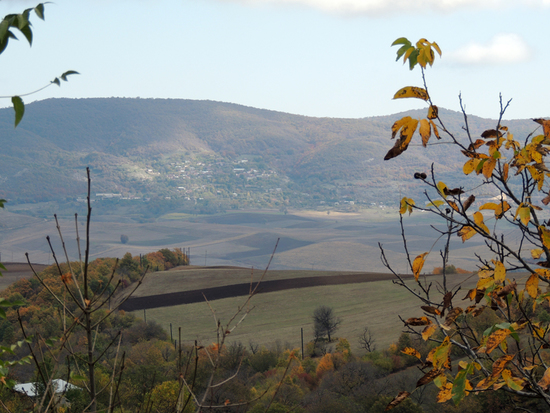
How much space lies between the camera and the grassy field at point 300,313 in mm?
54531

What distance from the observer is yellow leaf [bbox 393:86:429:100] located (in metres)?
2.88

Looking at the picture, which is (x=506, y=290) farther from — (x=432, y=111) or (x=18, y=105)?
(x=18, y=105)

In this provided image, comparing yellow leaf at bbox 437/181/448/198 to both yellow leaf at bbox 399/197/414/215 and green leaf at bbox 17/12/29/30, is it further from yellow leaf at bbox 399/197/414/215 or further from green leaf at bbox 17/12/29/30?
green leaf at bbox 17/12/29/30

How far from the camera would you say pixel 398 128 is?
2.77m

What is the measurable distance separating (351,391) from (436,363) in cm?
3043

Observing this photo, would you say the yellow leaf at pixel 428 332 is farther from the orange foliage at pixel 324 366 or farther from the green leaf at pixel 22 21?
the orange foliage at pixel 324 366

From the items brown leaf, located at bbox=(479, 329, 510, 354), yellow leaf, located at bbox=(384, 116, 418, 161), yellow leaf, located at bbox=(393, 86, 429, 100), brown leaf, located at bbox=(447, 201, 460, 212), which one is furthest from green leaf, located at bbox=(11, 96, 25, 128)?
brown leaf, located at bbox=(479, 329, 510, 354)

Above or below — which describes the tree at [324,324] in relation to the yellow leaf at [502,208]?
below

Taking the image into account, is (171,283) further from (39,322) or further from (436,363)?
(436,363)

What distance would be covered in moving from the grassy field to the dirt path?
7.97 ft

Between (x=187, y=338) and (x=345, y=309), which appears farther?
(x=345, y=309)

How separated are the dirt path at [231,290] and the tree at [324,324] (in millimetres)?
13189

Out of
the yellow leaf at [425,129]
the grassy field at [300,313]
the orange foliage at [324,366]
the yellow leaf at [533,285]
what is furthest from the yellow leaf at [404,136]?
the grassy field at [300,313]

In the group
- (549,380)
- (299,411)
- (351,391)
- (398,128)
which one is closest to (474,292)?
(549,380)
